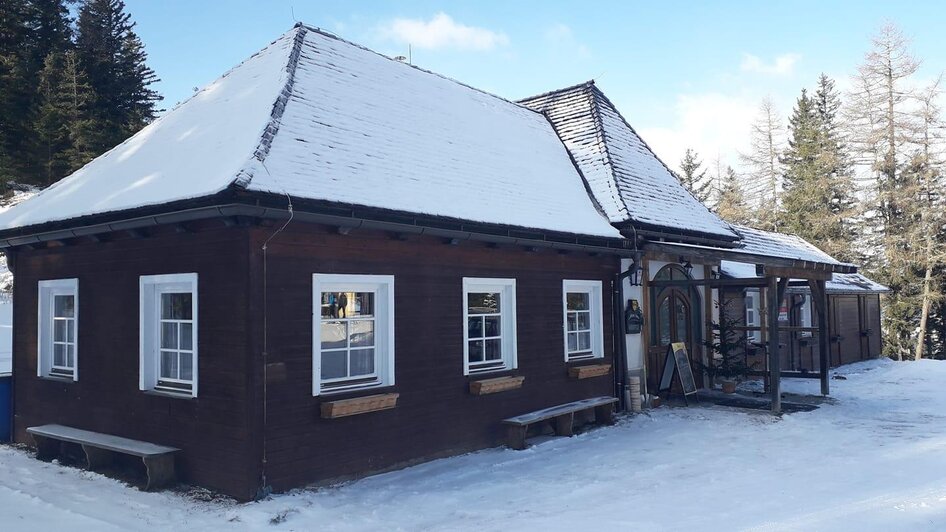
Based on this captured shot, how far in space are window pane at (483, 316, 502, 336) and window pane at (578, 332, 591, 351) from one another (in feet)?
7.32

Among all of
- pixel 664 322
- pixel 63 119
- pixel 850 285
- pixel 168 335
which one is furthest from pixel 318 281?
pixel 63 119

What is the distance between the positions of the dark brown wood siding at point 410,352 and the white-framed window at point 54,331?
13.8 feet

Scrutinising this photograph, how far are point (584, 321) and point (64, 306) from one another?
8.05 metres

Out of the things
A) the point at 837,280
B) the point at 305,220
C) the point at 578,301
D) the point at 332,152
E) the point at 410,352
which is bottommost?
the point at 410,352

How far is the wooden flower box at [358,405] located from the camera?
7359 mm

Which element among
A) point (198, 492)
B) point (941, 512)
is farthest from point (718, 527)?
point (198, 492)

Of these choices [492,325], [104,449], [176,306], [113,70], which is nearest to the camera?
[104,449]

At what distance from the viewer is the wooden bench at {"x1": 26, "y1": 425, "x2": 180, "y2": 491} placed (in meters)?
7.18

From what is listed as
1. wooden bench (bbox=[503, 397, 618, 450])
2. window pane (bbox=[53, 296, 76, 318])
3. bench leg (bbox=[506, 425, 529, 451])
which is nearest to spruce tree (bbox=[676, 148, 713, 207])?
wooden bench (bbox=[503, 397, 618, 450])

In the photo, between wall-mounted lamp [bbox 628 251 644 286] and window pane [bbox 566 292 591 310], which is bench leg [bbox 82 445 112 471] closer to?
window pane [bbox 566 292 591 310]

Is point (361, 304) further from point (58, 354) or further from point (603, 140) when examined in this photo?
point (603, 140)

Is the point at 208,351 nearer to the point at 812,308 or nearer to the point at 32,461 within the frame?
the point at 32,461

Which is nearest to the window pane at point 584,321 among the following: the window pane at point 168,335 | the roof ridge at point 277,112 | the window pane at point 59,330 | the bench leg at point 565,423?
the bench leg at point 565,423

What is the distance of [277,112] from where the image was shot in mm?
8375
